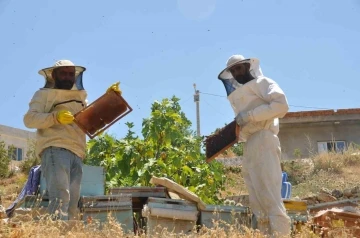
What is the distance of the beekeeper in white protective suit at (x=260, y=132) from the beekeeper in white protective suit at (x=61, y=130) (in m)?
1.37

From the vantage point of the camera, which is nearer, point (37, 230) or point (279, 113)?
point (37, 230)

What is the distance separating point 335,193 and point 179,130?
18.2 feet

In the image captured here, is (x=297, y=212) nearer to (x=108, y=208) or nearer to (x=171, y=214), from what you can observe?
(x=171, y=214)

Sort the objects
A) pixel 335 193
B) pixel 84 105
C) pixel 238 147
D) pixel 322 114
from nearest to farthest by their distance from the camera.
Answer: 1. pixel 84 105
2. pixel 335 193
3. pixel 322 114
4. pixel 238 147

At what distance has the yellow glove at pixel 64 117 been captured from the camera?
212 inches

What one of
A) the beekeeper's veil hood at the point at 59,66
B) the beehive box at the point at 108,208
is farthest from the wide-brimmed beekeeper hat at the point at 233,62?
the beehive box at the point at 108,208

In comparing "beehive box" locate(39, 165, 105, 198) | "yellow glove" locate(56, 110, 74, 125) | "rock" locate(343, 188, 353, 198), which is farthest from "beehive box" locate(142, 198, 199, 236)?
"rock" locate(343, 188, 353, 198)

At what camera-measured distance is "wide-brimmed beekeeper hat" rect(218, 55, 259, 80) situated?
5844 millimetres

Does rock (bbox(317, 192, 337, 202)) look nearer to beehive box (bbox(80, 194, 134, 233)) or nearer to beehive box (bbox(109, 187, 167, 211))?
beehive box (bbox(109, 187, 167, 211))

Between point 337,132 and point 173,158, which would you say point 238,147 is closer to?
point 337,132

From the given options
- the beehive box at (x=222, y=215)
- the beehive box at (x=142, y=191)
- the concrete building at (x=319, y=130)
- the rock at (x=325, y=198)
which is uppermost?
the concrete building at (x=319, y=130)

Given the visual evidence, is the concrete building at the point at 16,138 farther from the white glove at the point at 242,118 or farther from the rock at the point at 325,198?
the white glove at the point at 242,118

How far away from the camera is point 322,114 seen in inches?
901

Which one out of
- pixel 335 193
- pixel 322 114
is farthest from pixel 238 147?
pixel 335 193
